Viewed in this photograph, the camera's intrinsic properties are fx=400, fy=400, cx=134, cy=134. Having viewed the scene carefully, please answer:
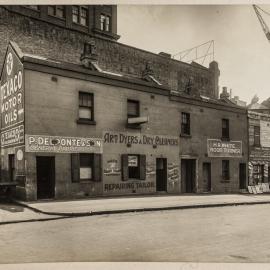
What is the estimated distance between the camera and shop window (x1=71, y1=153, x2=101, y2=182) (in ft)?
55.4

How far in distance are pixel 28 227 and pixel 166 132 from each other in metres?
11.6

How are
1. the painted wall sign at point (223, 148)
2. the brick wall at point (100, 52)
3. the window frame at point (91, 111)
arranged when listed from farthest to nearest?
the painted wall sign at point (223, 148)
the brick wall at point (100, 52)
the window frame at point (91, 111)

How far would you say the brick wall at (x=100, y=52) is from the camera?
22.0m

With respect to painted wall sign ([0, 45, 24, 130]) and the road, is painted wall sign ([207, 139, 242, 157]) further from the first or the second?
painted wall sign ([0, 45, 24, 130])

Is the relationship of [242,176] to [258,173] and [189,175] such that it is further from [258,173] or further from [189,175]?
[189,175]

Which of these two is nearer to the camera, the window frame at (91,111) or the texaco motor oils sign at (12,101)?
the texaco motor oils sign at (12,101)

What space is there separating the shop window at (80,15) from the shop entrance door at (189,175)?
11599mm

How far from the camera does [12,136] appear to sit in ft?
55.4

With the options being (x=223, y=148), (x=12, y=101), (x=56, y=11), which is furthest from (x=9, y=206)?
(x=56, y=11)

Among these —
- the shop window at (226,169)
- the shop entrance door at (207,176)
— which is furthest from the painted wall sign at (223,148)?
the shop entrance door at (207,176)

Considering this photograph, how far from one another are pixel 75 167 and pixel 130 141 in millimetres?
3436

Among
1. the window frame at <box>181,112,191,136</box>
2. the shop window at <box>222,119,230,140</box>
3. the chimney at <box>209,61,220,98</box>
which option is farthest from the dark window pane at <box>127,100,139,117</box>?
the chimney at <box>209,61,220,98</box>

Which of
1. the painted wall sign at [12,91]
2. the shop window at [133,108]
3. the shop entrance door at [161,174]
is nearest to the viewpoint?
the painted wall sign at [12,91]

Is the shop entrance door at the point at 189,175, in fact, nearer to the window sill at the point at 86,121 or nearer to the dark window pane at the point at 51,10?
the window sill at the point at 86,121
